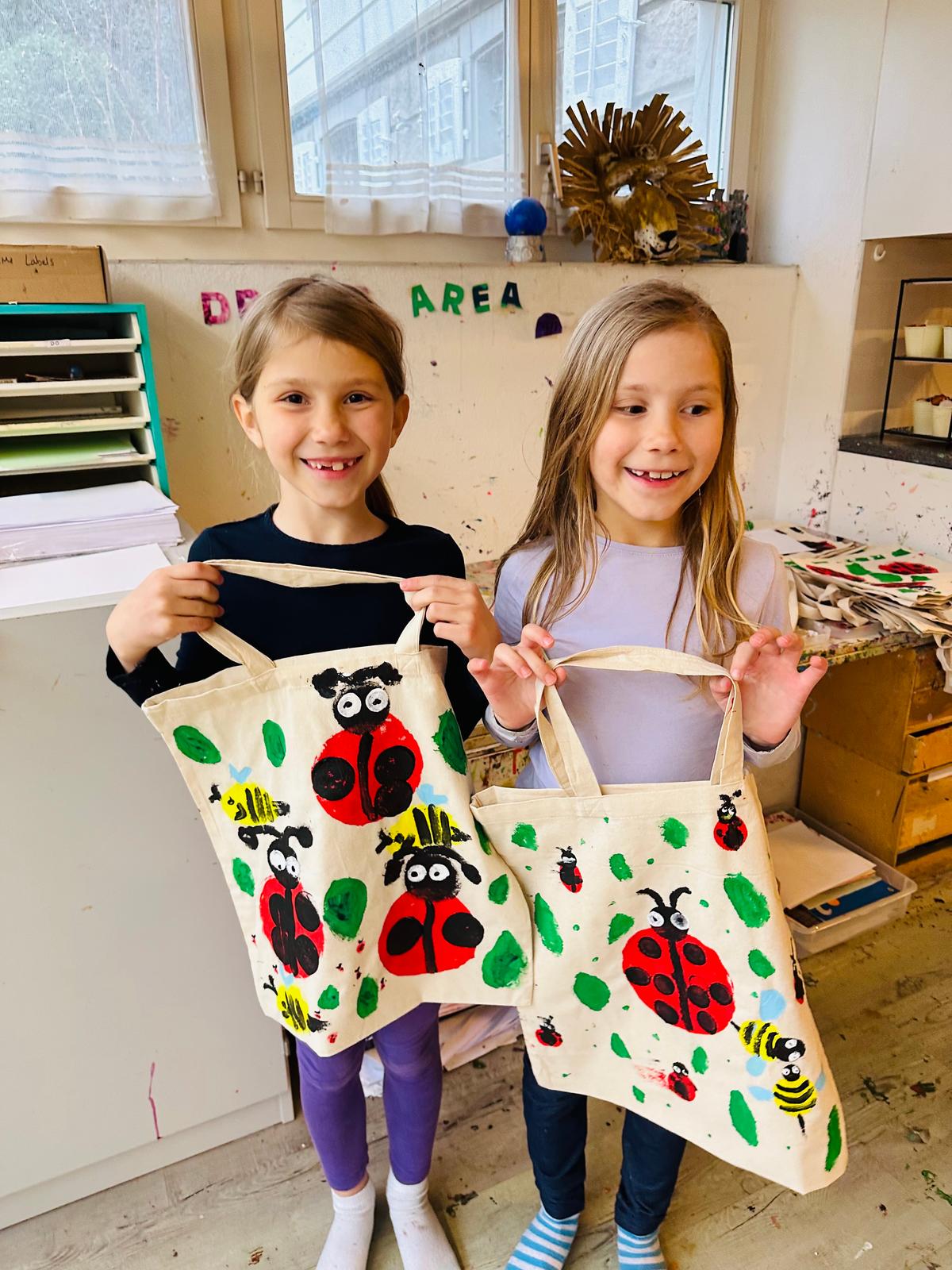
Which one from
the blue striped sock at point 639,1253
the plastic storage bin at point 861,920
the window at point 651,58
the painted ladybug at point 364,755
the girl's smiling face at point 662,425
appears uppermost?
the window at point 651,58

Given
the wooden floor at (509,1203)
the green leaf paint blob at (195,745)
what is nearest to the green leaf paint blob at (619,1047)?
the wooden floor at (509,1203)

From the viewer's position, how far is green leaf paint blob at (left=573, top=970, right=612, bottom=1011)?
97 cm

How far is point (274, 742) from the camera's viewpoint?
90 centimetres

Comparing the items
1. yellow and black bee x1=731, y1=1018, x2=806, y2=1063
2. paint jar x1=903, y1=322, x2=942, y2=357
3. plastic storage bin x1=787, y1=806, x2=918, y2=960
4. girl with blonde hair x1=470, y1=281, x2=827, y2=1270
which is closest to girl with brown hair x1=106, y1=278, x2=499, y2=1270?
girl with blonde hair x1=470, y1=281, x2=827, y2=1270

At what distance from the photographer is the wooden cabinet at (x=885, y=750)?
6.31ft

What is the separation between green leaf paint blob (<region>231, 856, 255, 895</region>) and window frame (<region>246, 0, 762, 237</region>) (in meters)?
1.30

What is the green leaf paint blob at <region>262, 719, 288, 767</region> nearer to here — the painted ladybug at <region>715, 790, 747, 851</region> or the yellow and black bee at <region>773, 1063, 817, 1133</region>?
the painted ladybug at <region>715, 790, 747, 851</region>

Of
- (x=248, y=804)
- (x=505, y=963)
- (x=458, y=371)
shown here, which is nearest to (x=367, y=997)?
(x=505, y=963)

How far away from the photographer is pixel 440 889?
3.18 ft

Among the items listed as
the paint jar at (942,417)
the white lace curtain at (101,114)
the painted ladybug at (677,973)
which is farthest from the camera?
the paint jar at (942,417)

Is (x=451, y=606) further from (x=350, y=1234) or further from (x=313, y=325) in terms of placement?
(x=350, y=1234)

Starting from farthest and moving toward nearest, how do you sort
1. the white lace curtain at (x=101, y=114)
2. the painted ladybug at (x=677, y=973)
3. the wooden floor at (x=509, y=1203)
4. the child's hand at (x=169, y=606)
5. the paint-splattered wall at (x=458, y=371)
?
the paint-splattered wall at (x=458, y=371)
the white lace curtain at (x=101, y=114)
the wooden floor at (x=509, y=1203)
the painted ladybug at (x=677, y=973)
the child's hand at (x=169, y=606)

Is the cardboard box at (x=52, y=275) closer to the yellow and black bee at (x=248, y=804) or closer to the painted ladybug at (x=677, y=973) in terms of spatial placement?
the yellow and black bee at (x=248, y=804)

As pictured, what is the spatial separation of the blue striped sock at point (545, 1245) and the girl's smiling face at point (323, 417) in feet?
3.40
